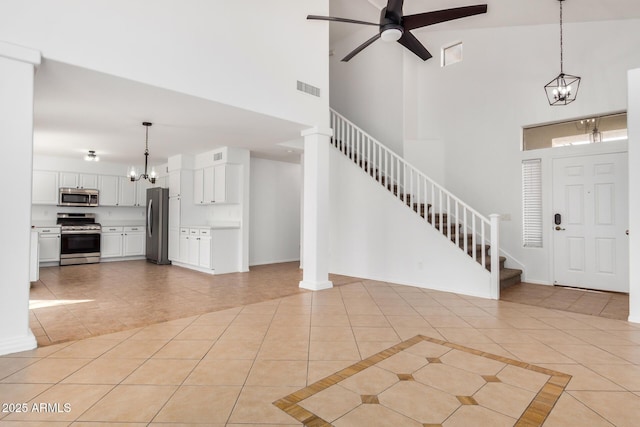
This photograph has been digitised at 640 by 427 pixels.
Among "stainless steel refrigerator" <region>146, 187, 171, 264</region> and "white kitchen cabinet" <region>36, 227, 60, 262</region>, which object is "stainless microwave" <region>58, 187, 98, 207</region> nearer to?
"white kitchen cabinet" <region>36, 227, 60, 262</region>

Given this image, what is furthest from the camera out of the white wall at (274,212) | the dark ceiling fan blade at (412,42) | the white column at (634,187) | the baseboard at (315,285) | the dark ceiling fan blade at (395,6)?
the white wall at (274,212)

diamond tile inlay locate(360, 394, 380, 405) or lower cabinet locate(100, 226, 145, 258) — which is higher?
lower cabinet locate(100, 226, 145, 258)

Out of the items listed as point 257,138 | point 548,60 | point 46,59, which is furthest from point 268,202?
point 548,60

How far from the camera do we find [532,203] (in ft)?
19.4

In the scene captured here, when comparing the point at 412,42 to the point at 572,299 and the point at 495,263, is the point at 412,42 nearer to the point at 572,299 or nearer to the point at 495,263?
the point at 495,263

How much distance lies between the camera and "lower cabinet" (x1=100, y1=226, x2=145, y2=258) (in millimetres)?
8328

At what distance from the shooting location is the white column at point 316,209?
5.26 meters

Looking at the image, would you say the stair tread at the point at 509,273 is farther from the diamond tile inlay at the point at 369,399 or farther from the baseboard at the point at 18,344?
the baseboard at the point at 18,344

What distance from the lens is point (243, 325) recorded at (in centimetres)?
357

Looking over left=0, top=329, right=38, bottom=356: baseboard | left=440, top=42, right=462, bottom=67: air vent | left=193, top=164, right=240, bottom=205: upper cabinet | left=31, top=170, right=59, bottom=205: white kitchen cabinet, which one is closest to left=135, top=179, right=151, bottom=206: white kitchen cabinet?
left=31, top=170, right=59, bottom=205: white kitchen cabinet

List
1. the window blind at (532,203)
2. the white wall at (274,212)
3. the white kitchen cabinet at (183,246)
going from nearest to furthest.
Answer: the window blind at (532,203), the white kitchen cabinet at (183,246), the white wall at (274,212)

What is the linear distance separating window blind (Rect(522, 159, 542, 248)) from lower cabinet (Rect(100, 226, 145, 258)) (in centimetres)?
876

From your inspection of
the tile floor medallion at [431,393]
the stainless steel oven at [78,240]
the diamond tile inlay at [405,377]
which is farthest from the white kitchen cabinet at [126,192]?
the diamond tile inlay at [405,377]

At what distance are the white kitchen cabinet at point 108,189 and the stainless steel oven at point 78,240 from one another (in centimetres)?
63
